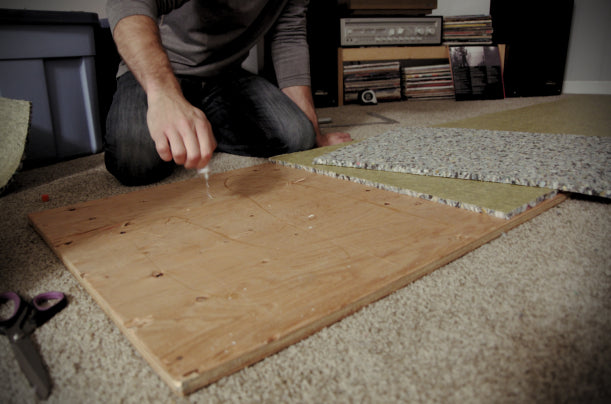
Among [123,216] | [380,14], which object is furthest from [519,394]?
[380,14]

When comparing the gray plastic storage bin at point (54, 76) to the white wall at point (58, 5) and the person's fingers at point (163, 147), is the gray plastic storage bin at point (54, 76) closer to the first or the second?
the white wall at point (58, 5)

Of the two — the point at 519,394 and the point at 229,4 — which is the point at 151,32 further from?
the point at 519,394

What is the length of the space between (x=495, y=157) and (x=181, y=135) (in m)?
0.79

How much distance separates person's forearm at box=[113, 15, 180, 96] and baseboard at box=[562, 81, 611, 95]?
2.93 meters

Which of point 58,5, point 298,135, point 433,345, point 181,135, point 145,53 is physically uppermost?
point 58,5

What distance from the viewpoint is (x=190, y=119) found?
0.69m

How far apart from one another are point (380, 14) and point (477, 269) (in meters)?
2.40

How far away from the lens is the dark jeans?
1124mm

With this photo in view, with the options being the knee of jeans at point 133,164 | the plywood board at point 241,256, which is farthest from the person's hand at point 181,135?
the knee of jeans at point 133,164

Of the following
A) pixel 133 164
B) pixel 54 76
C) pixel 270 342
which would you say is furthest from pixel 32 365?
pixel 54 76

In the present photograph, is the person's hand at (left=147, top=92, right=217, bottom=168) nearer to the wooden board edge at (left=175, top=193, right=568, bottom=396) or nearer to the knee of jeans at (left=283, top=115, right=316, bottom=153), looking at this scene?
the wooden board edge at (left=175, top=193, right=568, bottom=396)

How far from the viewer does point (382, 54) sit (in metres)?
2.68

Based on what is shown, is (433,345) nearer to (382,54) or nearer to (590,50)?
(382,54)

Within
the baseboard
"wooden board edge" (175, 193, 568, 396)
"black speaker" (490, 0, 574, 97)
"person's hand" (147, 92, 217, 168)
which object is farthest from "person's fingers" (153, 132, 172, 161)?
the baseboard
